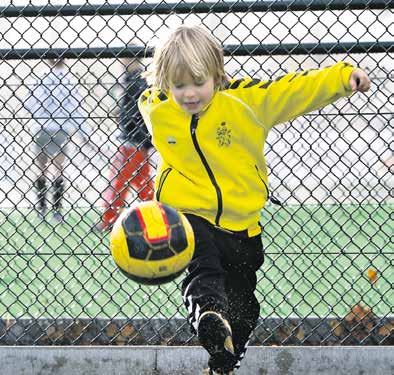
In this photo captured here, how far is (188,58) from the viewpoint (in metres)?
3.47

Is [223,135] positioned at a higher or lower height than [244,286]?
higher

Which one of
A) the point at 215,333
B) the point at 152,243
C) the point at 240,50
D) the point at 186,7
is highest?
the point at 186,7

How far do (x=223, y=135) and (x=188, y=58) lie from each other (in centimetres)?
36

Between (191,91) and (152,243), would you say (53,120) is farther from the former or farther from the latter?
(152,243)

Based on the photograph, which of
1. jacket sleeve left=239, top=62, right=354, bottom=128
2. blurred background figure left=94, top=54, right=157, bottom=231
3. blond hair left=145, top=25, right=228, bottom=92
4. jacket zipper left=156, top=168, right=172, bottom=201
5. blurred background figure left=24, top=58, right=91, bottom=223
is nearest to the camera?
blond hair left=145, top=25, right=228, bottom=92

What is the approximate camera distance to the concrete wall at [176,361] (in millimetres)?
4387

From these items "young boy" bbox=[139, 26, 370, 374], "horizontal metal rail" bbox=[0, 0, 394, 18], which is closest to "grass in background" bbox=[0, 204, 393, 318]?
"young boy" bbox=[139, 26, 370, 374]

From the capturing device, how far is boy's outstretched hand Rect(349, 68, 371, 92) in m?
3.47

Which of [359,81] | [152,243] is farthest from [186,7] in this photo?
[152,243]

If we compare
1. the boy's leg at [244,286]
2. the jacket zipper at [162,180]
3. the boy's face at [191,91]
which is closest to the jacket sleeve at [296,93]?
the boy's face at [191,91]

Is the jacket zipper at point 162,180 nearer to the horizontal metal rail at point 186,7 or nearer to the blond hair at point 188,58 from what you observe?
the blond hair at point 188,58

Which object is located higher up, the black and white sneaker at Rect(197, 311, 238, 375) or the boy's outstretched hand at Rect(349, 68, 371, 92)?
the boy's outstretched hand at Rect(349, 68, 371, 92)

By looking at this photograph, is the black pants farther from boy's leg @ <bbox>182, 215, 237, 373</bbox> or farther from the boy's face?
the boy's face

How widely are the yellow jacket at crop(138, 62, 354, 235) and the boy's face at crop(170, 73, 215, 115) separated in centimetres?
13
